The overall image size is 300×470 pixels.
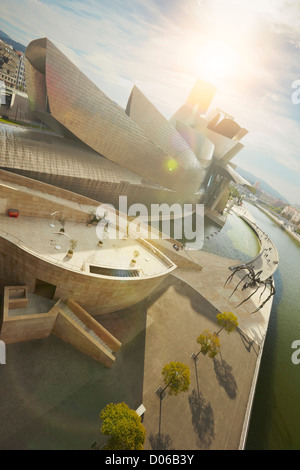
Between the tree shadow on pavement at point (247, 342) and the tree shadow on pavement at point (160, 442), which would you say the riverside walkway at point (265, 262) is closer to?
the tree shadow on pavement at point (247, 342)

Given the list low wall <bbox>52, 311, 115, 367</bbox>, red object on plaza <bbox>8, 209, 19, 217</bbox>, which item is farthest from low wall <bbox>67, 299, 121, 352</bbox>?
red object on plaza <bbox>8, 209, 19, 217</bbox>

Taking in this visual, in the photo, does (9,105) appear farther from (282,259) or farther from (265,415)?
(282,259)

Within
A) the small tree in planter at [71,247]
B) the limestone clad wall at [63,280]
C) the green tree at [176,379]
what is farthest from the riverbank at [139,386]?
the small tree in planter at [71,247]

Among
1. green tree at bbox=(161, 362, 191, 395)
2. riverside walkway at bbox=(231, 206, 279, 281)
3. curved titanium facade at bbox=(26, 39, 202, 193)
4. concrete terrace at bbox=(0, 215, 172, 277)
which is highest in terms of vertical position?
curved titanium facade at bbox=(26, 39, 202, 193)

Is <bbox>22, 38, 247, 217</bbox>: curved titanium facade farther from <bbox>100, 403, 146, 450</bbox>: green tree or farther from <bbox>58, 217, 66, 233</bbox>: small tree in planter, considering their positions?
<bbox>100, 403, 146, 450</bbox>: green tree

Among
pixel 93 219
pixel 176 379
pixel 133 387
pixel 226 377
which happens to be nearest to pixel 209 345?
pixel 226 377

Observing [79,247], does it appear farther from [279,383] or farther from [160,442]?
[279,383]
